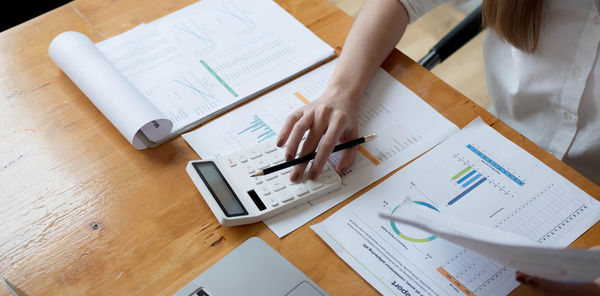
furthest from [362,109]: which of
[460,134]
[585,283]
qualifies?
[585,283]

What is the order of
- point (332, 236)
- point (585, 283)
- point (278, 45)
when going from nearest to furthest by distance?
1. point (585, 283)
2. point (332, 236)
3. point (278, 45)

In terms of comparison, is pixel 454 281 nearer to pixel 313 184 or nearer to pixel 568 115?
pixel 313 184

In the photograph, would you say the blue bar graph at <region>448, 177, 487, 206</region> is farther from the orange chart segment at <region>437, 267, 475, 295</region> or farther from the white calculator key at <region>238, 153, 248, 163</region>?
the white calculator key at <region>238, 153, 248, 163</region>

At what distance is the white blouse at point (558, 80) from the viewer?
32.9 inches

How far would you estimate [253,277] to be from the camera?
2.11 feet

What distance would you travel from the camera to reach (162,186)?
74 centimetres

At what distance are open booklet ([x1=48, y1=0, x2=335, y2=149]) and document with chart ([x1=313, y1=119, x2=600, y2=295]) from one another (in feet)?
0.95

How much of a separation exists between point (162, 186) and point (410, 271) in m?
0.38

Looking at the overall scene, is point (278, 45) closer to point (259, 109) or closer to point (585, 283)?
point (259, 109)

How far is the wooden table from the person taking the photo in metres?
0.65

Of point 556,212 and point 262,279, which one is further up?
→ point 556,212

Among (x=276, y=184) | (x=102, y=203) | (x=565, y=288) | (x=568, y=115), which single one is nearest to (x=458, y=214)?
(x=565, y=288)

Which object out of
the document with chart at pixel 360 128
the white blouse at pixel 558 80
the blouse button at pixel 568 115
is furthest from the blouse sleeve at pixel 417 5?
the blouse button at pixel 568 115

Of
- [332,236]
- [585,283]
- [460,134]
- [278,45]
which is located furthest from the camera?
[278,45]
